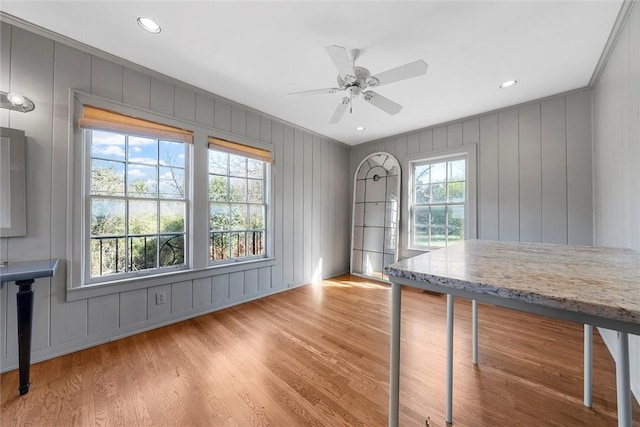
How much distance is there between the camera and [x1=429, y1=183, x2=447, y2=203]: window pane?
3.76 m

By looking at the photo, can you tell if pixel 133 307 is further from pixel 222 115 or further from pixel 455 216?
pixel 455 216

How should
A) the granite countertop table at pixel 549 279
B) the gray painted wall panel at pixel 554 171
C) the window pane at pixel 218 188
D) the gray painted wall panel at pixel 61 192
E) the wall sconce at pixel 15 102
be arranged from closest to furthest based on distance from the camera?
the granite countertop table at pixel 549 279 < the wall sconce at pixel 15 102 < the gray painted wall panel at pixel 61 192 < the gray painted wall panel at pixel 554 171 < the window pane at pixel 218 188

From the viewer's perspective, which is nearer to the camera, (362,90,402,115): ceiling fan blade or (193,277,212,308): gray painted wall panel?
(362,90,402,115): ceiling fan blade

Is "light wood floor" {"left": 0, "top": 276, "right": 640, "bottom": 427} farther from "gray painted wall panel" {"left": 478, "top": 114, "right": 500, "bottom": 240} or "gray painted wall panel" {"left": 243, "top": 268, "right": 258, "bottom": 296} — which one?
"gray painted wall panel" {"left": 478, "top": 114, "right": 500, "bottom": 240}

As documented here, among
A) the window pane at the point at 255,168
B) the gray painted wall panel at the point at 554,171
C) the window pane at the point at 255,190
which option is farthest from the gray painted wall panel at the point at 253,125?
the gray painted wall panel at the point at 554,171

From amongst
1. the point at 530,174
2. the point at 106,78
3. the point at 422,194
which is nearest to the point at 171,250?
the point at 106,78

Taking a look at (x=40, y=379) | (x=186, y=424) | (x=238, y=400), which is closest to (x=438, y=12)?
(x=238, y=400)

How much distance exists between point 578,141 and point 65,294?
529cm

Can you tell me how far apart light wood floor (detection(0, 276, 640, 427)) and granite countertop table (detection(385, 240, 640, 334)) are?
3.41 feet

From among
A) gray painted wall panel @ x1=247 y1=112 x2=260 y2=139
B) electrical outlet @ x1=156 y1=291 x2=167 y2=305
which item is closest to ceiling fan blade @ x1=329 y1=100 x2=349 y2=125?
gray painted wall panel @ x1=247 y1=112 x2=260 y2=139

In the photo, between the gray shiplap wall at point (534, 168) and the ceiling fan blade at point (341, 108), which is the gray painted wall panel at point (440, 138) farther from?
the ceiling fan blade at point (341, 108)

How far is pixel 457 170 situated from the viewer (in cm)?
365

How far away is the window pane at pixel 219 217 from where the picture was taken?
294 centimetres

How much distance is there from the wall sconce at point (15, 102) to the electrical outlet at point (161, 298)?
5.96 ft
